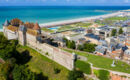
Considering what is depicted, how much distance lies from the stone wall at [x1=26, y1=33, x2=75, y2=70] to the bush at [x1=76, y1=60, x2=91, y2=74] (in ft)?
4.37

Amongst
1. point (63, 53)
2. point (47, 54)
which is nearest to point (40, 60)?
point (47, 54)

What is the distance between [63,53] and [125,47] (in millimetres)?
18074

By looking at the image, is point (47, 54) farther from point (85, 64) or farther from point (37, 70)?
point (85, 64)

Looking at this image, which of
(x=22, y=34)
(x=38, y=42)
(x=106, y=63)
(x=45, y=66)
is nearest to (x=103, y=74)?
(x=106, y=63)

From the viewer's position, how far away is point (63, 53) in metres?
27.1

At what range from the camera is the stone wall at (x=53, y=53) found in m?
26.1

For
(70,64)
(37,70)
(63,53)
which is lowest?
(37,70)

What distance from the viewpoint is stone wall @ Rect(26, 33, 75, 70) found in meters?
Result: 26.1

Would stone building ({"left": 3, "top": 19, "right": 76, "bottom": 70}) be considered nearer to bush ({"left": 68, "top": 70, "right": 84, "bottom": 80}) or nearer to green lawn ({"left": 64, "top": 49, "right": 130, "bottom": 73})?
bush ({"left": 68, "top": 70, "right": 84, "bottom": 80})

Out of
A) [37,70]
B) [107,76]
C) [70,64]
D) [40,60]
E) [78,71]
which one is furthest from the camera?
[40,60]

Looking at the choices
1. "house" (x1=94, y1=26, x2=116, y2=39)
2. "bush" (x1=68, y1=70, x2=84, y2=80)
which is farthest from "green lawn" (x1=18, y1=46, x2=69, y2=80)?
"house" (x1=94, y1=26, x2=116, y2=39)

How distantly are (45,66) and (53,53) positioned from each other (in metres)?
3.37

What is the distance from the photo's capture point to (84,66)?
24734mm

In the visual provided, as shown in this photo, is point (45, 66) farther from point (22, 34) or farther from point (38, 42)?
point (22, 34)
